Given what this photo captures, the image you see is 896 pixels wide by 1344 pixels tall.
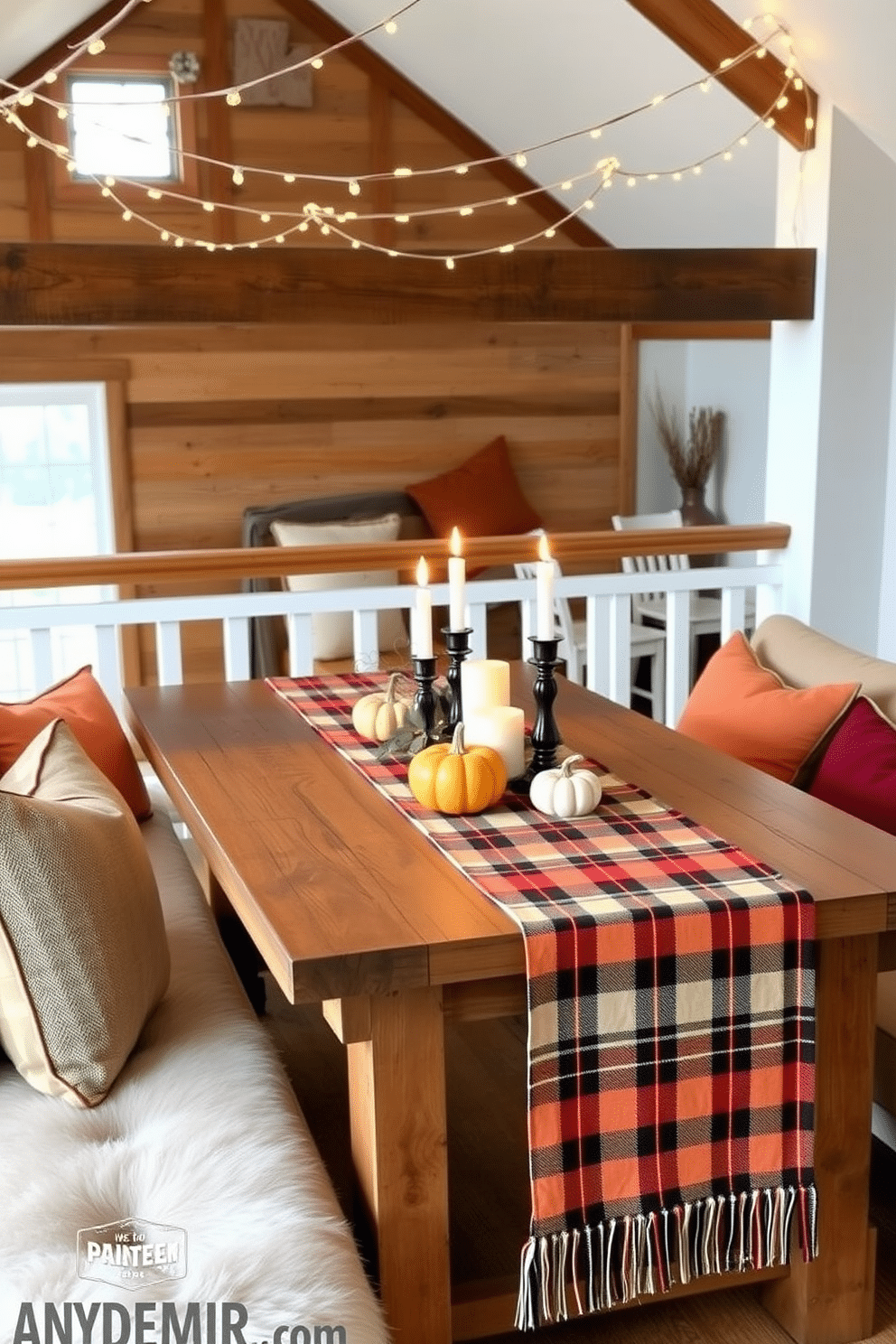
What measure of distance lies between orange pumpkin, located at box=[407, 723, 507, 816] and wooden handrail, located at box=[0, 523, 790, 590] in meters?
1.54

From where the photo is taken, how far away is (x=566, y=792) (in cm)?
210

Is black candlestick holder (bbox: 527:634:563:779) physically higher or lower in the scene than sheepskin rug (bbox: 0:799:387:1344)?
higher

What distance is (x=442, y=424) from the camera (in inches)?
241

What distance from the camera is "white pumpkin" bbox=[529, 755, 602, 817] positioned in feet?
6.88

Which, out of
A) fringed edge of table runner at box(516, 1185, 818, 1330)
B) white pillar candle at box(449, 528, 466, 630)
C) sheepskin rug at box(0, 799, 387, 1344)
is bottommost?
fringed edge of table runner at box(516, 1185, 818, 1330)

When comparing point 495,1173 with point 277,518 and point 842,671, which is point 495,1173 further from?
point 277,518

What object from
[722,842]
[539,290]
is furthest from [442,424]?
[722,842]

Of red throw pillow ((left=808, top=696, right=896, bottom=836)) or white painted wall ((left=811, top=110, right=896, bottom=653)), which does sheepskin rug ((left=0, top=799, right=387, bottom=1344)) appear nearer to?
red throw pillow ((left=808, top=696, right=896, bottom=836))

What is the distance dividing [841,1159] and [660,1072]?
358mm

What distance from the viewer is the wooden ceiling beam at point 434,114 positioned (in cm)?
567

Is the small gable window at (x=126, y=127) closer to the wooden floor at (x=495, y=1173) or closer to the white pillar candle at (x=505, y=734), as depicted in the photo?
the wooden floor at (x=495, y=1173)

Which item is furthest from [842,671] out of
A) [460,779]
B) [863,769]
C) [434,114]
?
[434,114]

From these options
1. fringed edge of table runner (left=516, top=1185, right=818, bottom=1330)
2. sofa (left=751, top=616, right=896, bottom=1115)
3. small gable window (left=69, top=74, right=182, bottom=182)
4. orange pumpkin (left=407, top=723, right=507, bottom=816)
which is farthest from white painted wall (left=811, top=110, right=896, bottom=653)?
small gable window (left=69, top=74, right=182, bottom=182)

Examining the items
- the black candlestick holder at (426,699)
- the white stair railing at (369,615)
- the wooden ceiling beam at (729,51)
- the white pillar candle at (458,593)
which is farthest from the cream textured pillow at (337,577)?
the white pillar candle at (458,593)
